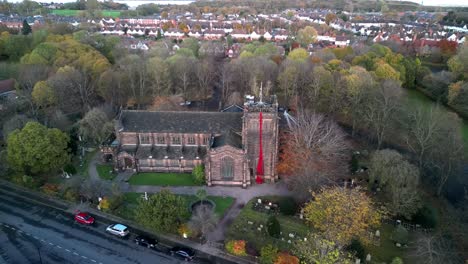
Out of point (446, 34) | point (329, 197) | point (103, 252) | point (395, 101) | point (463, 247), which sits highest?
point (446, 34)

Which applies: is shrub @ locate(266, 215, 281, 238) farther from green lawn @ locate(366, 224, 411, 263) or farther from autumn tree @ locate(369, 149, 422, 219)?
autumn tree @ locate(369, 149, 422, 219)

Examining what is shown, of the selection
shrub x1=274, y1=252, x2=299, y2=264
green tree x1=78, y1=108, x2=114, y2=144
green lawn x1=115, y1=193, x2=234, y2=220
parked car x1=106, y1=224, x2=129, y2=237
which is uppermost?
green tree x1=78, y1=108, x2=114, y2=144

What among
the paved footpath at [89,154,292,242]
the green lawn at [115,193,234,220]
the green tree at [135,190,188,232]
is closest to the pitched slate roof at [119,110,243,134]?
the paved footpath at [89,154,292,242]

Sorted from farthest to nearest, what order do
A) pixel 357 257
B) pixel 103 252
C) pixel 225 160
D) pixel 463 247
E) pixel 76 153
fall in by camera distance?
1. pixel 76 153
2. pixel 225 160
3. pixel 103 252
4. pixel 357 257
5. pixel 463 247

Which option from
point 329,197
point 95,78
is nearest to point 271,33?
point 95,78

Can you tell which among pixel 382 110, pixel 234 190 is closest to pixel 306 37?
pixel 382 110

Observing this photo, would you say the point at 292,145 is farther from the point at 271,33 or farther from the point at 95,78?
the point at 271,33
